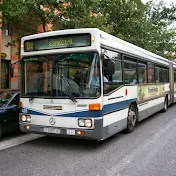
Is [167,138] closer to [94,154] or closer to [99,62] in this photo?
[94,154]

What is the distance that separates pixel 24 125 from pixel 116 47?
3.13 meters

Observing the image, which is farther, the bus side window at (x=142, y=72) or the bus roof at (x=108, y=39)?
the bus side window at (x=142, y=72)

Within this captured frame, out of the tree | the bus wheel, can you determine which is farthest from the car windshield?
the tree

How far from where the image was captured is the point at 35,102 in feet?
21.3

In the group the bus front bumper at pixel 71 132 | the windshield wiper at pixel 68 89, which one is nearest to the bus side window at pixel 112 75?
the windshield wiper at pixel 68 89

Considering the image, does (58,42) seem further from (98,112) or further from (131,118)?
(131,118)

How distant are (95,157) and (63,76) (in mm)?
1963

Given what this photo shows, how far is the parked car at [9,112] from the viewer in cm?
709

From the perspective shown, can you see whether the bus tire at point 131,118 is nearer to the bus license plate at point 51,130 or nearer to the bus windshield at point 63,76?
the bus windshield at point 63,76

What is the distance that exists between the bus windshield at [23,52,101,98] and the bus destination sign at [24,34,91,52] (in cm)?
21

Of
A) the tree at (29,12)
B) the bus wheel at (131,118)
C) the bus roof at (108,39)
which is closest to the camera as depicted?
the bus roof at (108,39)

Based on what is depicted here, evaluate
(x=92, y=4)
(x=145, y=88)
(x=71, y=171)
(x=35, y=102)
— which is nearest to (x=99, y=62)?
(x=35, y=102)

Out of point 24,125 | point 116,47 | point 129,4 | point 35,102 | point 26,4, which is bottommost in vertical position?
point 24,125

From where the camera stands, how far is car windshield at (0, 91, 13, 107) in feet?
24.3
